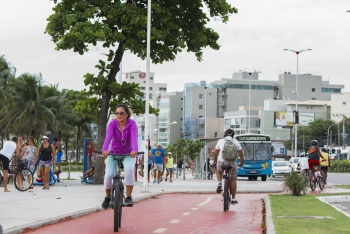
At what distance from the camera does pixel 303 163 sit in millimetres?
31188

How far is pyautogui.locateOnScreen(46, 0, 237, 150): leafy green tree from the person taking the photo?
96.5 ft

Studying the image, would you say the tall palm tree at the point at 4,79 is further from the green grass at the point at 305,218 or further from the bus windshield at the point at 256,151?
the green grass at the point at 305,218

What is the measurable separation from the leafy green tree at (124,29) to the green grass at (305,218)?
34.6 feet

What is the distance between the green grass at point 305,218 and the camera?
12.6 m

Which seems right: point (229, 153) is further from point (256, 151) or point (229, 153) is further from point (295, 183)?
point (256, 151)

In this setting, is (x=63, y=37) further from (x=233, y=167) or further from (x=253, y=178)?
(x=253, y=178)

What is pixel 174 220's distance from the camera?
1491 centimetres

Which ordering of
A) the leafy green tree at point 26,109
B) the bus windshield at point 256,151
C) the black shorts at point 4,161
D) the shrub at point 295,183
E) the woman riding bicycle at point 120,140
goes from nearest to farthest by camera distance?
the woman riding bicycle at point 120,140 < the shrub at point 295,183 < the black shorts at point 4,161 < the bus windshield at point 256,151 < the leafy green tree at point 26,109

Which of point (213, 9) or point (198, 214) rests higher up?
point (213, 9)

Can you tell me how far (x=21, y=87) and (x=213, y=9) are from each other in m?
51.6

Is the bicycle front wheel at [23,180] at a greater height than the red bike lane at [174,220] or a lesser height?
greater

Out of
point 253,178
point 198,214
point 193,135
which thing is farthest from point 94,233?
point 193,135

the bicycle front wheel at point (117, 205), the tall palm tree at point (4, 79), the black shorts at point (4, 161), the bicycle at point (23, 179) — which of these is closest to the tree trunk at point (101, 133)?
→ the bicycle at point (23, 179)

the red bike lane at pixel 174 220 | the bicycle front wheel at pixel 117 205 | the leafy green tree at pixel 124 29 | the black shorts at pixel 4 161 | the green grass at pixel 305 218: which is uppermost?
the leafy green tree at pixel 124 29
